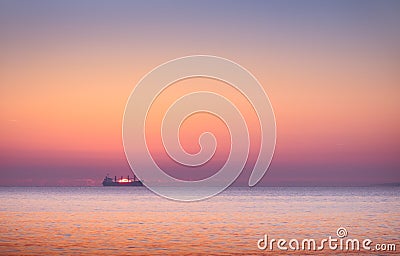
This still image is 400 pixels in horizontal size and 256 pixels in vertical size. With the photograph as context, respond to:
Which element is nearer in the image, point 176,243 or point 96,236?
point 176,243

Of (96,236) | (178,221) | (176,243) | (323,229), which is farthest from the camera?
(178,221)

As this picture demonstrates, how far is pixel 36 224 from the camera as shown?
4700 cm

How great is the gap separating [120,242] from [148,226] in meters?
10.0

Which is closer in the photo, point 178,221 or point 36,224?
point 36,224

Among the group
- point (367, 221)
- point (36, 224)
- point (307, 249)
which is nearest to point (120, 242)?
point (307, 249)

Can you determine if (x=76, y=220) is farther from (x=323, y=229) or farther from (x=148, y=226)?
(x=323, y=229)

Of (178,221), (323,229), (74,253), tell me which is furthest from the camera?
(178,221)

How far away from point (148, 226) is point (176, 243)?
1049 centimetres

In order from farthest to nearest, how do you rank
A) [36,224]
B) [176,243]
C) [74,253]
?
[36,224]
[176,243]
[74,253]

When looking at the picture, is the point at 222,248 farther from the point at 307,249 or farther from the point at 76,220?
the point at 76,220

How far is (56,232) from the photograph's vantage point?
4072 cm

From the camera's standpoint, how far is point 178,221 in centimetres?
5106

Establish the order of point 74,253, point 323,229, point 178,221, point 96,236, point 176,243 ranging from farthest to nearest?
point 178,221
point 323,229
point 96,236
point 176,243
point 74,253

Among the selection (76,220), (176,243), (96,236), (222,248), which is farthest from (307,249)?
(76,220)
